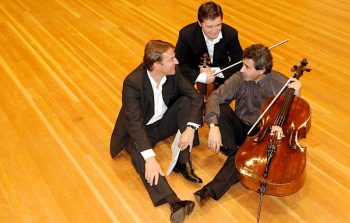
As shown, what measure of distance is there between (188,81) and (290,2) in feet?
10.8

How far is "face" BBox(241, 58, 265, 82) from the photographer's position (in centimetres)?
247

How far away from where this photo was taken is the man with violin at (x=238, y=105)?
247cm

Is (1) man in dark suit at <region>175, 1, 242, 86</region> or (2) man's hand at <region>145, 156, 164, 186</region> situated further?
(1) man in dark suit at <region>175, 1, 242, 86</region>

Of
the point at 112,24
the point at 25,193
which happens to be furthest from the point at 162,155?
the point at 112,24

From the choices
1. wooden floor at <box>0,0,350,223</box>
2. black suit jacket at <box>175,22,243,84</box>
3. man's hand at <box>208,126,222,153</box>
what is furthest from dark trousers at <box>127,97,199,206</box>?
black suit jacket at <box>175,22,243,84</box>

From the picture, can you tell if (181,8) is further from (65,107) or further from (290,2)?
(65,107)

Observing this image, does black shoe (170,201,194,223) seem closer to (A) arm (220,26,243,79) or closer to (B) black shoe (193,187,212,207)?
(B) black shoe (193,187,212,207)

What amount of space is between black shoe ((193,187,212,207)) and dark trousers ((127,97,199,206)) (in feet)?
0.50

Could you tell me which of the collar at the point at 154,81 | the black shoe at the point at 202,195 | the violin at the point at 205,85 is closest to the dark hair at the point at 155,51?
the collar at the point at 154,81

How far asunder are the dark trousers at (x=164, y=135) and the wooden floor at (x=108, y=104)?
0.10 metres

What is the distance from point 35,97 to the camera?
3436 millimetres

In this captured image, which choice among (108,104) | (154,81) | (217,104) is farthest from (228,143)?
(108,104)

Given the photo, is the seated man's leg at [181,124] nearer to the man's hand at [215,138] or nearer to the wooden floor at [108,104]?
the wooden floor at [108,104]

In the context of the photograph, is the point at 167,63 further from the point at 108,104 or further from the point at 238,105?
the point at 108,104
